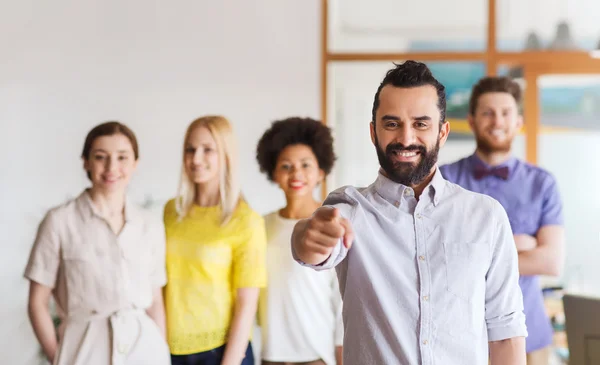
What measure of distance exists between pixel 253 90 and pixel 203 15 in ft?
2.05

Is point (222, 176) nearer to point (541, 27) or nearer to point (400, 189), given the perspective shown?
point (400, 189)

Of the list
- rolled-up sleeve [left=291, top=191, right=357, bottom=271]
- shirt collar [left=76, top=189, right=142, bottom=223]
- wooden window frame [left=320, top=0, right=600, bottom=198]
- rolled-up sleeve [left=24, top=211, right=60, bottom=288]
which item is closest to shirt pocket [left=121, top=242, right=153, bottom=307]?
shirt collar [left=76, top=189, right=142, bottom=223]

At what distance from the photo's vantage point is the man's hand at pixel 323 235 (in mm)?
1398

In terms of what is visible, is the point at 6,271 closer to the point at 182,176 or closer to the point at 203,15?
the point at 203,15

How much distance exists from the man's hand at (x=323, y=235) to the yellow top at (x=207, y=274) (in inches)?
53.8

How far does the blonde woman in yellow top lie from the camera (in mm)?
2779

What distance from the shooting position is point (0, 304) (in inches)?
191

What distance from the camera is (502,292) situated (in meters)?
1.59

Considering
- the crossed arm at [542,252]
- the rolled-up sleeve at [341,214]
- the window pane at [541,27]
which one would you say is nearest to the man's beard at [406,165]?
the rolled-up sleeve at [341,214]

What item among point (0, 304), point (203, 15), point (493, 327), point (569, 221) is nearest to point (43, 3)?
point (203, 15)

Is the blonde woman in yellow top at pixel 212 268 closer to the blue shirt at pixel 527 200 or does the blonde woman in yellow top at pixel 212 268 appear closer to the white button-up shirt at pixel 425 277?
the blue shirt at pixel 527 200

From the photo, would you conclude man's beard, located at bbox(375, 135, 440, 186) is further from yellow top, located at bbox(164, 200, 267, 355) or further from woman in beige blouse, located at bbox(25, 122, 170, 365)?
woman in beige blouse, located at bbox(25, 122, 170, 365)

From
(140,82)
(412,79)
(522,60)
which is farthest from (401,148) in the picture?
(522,60)

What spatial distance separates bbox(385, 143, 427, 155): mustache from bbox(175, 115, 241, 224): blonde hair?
4.70 feet
